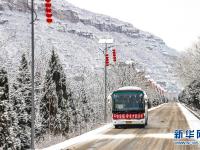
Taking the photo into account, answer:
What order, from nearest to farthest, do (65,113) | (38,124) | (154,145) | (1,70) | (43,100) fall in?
(154,145)
(1,70)
(38,124)
(43,100)
(65,113)

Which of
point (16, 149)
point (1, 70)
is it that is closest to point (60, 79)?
point (16, 149)

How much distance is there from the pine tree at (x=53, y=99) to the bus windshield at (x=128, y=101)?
6708mm

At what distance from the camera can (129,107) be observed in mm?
33812

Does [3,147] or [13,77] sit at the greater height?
[13,77]

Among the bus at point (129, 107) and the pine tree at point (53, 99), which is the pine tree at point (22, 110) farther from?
the pine tree at point (53, 99)

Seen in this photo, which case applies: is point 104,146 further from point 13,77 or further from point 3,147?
point 13,77

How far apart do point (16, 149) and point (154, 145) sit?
9.24 m

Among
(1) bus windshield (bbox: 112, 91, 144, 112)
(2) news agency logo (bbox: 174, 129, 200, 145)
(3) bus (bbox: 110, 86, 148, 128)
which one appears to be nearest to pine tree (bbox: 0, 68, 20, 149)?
(2) news agency logo (bbox: 174, 129, 200, 145)

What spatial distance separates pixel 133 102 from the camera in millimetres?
33875

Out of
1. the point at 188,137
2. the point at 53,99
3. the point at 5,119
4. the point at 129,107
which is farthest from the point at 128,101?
the point at 5,119

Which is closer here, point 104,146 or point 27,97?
point 104,146

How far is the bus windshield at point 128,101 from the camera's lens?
33.8 m

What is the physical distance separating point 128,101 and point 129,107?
1.44 feet

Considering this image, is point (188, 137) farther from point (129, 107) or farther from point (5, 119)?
point (5, 119)
